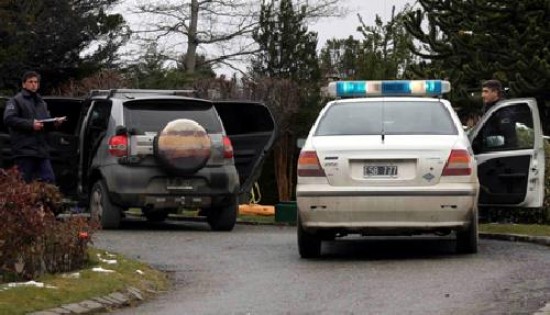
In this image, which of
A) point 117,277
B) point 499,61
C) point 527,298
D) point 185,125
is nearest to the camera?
point 527,298

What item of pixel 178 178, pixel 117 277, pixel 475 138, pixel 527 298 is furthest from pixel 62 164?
pixel 527 298

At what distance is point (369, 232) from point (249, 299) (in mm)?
2504

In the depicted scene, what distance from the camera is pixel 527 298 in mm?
8367

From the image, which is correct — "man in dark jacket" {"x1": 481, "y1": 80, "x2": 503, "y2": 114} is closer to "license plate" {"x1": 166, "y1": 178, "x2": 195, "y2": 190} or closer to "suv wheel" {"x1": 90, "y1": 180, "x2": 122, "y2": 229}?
"license plate" {"x1": 166, "y1": 178, "x2": 195, "y2": 190}

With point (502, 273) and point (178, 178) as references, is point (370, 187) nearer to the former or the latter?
point (502, 273)

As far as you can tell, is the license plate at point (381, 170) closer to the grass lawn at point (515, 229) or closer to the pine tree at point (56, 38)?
the grass lawn at point (515, 229)

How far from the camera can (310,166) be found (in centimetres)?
1079

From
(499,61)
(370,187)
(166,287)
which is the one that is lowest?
(166,287)

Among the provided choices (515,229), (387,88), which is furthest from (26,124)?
(515,229)

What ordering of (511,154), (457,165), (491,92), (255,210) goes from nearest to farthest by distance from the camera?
(457,165) → (511,154) → (491,92) → (255,210)

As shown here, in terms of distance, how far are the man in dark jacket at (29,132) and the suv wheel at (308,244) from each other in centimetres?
309

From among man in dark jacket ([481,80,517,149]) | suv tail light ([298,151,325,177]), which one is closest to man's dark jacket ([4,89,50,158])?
suv tail light ([298,151,325,177])

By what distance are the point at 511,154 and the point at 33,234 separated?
6.14 meters

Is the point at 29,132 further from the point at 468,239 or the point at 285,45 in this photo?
the point at 285,45
